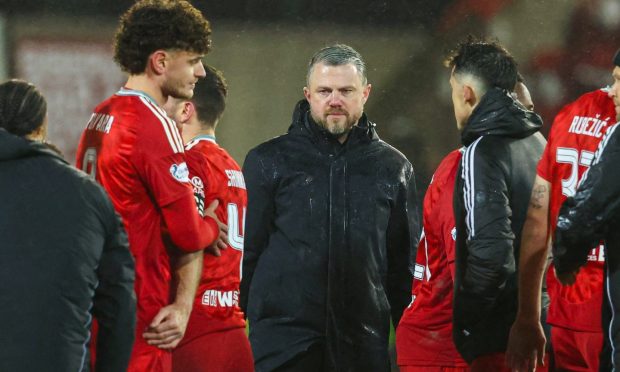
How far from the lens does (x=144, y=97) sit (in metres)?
2.64

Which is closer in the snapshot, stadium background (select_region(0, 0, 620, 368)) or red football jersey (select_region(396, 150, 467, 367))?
red football jersey (select_region(396, 150, 467, 367))

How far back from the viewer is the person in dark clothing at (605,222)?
2.27m

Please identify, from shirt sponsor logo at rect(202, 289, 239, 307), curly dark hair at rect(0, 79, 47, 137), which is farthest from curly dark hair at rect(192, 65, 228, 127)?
curly dark hair at rect(0, 79, 47, 137)

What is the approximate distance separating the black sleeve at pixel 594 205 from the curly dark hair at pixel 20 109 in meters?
1.22

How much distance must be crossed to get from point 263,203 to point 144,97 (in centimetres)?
97

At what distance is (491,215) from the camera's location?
303cm

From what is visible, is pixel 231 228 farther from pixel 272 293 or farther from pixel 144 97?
pixel 144 97

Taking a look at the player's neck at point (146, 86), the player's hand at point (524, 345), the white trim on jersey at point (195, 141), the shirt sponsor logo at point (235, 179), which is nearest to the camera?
the player's neck at point (146, 86)

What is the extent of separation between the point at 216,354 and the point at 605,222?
1.54 metres

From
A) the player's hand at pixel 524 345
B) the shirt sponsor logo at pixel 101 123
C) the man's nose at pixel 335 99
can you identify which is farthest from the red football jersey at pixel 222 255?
the player's hand at pixel 524 345

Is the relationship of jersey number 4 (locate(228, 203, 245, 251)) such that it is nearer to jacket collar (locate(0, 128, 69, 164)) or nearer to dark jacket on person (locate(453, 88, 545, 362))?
dark jacket on person (locate(453, 88, 545, 362))

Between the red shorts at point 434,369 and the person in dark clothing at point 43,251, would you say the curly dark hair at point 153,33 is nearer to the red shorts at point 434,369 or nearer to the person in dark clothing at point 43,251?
the person in dark clothing at point 43,251

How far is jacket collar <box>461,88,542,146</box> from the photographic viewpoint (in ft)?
10.4

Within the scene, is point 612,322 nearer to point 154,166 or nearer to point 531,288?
point 531,288
